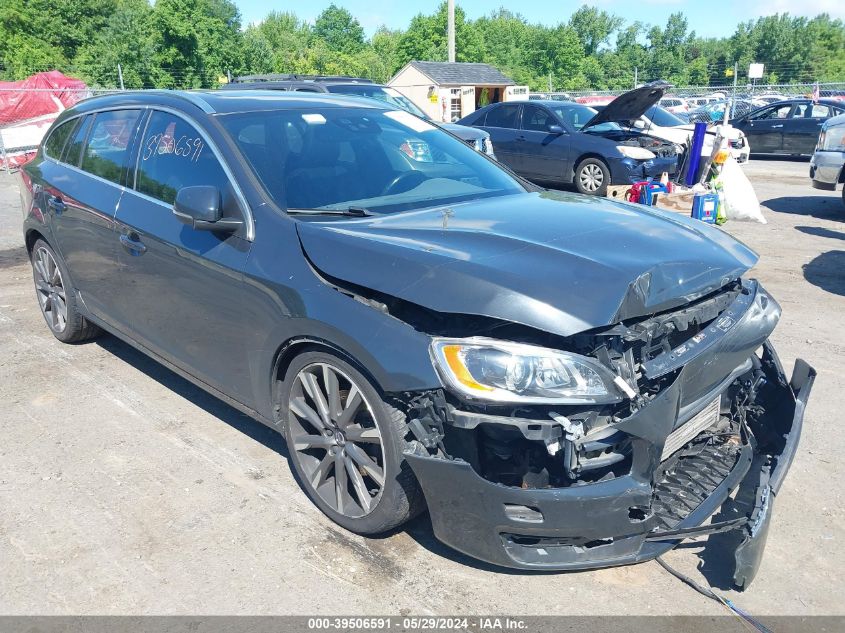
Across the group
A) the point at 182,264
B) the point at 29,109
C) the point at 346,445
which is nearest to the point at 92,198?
the point at 182,264

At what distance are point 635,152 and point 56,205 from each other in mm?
9278

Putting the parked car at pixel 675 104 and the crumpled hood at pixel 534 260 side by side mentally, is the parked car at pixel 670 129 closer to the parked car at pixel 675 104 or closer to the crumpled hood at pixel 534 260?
the crumpled hood at pixel 534 260

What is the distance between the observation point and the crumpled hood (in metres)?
2.47

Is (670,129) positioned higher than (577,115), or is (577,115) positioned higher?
(577,115)

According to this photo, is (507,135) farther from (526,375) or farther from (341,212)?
(526,375)

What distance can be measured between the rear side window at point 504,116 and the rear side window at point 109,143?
9735 millimetres

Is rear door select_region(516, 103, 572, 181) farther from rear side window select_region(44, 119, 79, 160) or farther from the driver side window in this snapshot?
the driver side window

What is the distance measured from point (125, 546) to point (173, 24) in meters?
49.5

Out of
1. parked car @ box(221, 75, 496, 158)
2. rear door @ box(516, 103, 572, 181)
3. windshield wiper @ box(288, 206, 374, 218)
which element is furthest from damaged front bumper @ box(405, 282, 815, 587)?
rear door @ box(516, 103, 572, 181)

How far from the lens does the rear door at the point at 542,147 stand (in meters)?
12.5

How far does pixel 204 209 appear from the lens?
321 centimetres

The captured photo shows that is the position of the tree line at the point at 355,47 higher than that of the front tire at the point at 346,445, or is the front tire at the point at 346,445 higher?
the tree line at the point at 355,47

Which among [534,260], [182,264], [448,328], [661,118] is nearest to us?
[448,328]

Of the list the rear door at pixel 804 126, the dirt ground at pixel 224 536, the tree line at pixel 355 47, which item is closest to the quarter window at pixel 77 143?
the dirt ground at pixel 224 536
